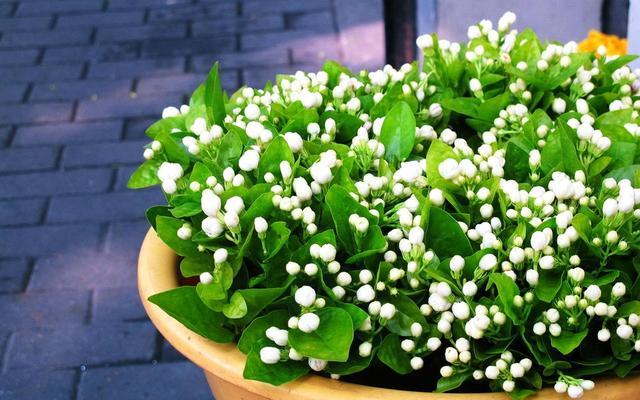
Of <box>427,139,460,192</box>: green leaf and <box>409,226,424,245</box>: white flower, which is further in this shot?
<box>427,139,460,192</box>: green leaf

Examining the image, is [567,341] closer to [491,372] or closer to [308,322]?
Answer: [491,372]

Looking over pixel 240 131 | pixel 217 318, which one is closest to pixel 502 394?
pixel 217 318

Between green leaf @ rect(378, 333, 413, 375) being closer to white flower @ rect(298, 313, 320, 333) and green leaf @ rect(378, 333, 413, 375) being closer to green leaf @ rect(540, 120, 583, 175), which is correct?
white flower @ rect(298, 313, 320, 333)

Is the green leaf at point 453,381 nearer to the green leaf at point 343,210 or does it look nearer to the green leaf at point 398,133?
the green leaf at point 343,210

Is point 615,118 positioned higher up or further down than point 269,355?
higher up

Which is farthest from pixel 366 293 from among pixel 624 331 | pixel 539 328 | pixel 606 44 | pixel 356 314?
pixel 606 44

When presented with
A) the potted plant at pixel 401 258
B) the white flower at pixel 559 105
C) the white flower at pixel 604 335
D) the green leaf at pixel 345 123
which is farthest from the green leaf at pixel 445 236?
the white flower at pixel 559 105

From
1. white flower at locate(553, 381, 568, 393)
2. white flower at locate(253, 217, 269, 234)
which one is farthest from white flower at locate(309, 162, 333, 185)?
white flower at locate(553, 381, 568, 393)

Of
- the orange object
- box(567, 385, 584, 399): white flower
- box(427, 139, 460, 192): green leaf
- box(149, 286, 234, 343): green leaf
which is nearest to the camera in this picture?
box(567, 385, 584, 399): white flower
